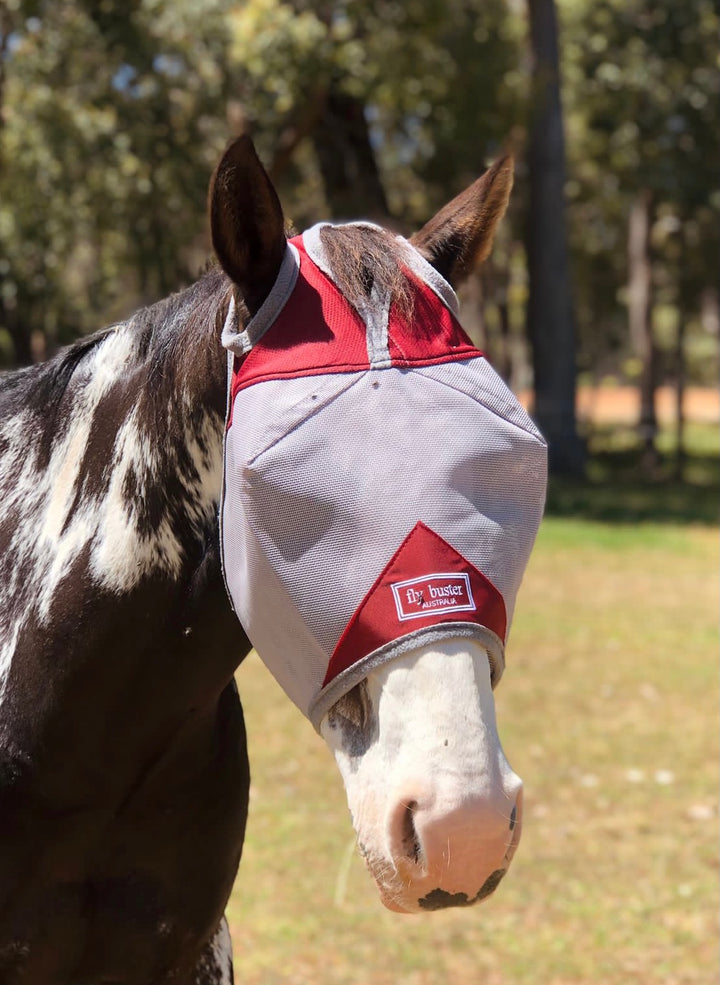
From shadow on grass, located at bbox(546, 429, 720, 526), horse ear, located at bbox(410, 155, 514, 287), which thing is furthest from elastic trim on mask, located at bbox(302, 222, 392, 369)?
shadow on grass, located at bbox(546, 429, 720, 526)

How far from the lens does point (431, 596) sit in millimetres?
1351

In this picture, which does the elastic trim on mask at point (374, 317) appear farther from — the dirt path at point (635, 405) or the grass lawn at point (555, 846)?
the dirt path at point (635, 405)

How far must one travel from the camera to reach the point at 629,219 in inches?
985

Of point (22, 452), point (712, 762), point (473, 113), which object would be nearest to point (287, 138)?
point (473, 113)

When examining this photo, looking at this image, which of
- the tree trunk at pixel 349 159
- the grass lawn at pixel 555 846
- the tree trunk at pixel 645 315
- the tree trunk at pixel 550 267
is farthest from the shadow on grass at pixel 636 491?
the grass lawn at pixel 555 846

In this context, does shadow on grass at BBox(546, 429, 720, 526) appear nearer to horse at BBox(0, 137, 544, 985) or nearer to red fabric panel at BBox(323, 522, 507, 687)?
horse at BBox(0, 137, 544, 985)

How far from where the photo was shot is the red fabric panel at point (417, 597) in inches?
53.0

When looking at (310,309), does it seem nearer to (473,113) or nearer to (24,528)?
(24,528)

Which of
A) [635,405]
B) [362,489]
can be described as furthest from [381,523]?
[635,405]

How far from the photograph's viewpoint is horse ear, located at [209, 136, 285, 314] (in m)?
1.47

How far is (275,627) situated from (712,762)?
16.3 feet

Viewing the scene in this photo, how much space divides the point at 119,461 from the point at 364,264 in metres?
0.53

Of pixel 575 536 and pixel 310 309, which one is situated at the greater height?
pixel 310 309

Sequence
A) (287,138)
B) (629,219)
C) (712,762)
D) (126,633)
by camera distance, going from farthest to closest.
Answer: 1. (629,219)
2. (287,138)
3. (712,762)
4. (126,633)
